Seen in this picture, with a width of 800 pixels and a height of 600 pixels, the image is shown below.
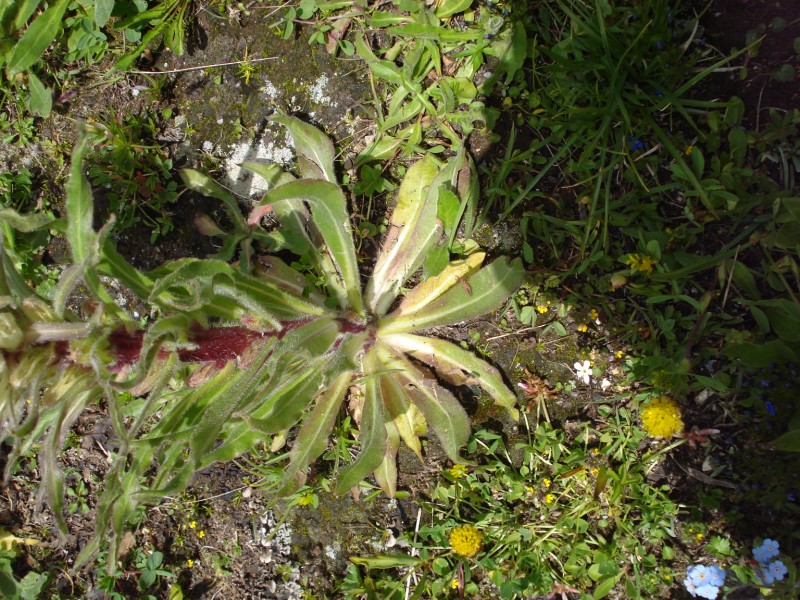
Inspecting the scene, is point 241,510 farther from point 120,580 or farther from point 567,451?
point 567,451

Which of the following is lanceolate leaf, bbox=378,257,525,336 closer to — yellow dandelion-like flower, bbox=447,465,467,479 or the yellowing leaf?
yellow dandelion-like flower, bbox=447,465,467,479

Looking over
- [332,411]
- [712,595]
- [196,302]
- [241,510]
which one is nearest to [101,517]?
[196,302]

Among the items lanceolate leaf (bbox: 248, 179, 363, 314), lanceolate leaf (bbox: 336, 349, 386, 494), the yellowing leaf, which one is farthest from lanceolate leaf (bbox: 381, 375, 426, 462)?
the yellowing leaf

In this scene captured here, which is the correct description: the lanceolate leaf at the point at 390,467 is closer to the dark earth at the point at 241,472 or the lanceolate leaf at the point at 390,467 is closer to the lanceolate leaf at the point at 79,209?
the dark earth at the point at 241,472

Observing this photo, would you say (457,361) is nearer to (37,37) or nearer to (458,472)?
(458,472)

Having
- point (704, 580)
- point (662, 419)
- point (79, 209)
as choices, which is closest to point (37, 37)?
point (79, 209)
